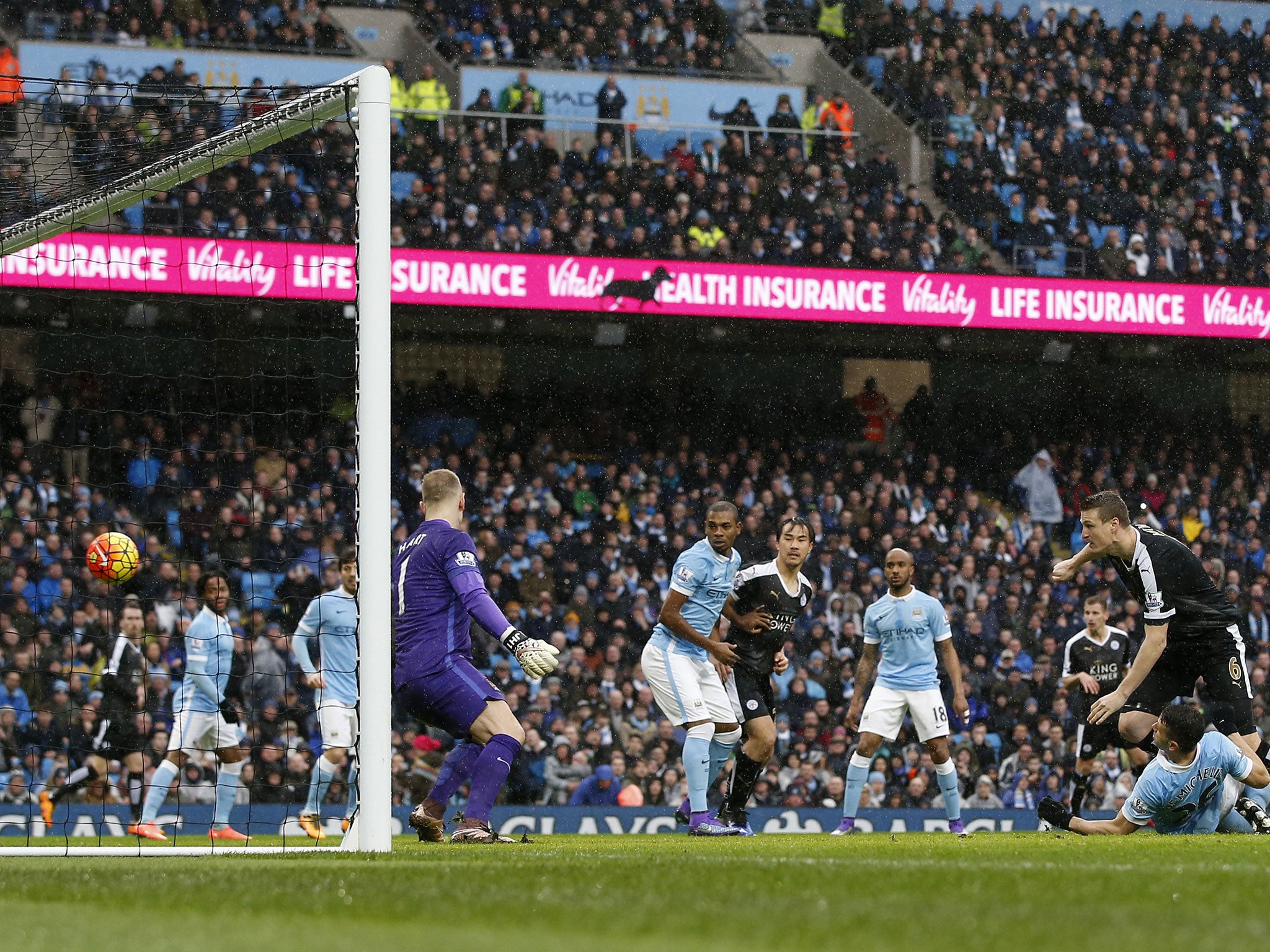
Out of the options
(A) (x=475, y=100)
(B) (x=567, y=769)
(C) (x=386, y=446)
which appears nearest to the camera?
(C) (x=386, y=446)

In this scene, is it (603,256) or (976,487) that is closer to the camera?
(603,256)

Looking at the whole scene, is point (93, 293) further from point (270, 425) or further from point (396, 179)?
point (396, 179)

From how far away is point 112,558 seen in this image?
32.2 feet

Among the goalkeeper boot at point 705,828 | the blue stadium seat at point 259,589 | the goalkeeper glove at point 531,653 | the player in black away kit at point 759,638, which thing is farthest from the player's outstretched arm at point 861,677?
the blue stadium seat at point 259,589

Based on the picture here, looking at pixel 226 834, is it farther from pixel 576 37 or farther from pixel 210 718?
pixel 576 37

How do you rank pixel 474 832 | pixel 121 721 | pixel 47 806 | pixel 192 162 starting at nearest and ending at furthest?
pixel 474 832
pixel 192 162
pixel 121 721
pixel 47 806

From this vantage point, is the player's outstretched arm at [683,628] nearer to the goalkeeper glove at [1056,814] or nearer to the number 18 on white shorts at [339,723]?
the goalkeeper glove at [1056,814]

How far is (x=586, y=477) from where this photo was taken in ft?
68.6

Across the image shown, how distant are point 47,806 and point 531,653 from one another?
882cm

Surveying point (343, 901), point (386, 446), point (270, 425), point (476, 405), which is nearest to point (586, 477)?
point (476, 405)

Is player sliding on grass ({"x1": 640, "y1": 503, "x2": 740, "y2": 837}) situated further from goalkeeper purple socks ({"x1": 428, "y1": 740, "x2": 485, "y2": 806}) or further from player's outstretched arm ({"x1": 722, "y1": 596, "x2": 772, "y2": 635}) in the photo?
goalkeeper purple socks ({"x1": 428, "y1": 740, "x2": 485, "y2": 806})

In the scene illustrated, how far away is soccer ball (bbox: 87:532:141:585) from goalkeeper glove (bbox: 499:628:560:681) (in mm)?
3430

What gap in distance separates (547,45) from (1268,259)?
412 inches

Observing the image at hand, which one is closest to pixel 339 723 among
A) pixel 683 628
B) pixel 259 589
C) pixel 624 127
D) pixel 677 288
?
pixel 683 628
